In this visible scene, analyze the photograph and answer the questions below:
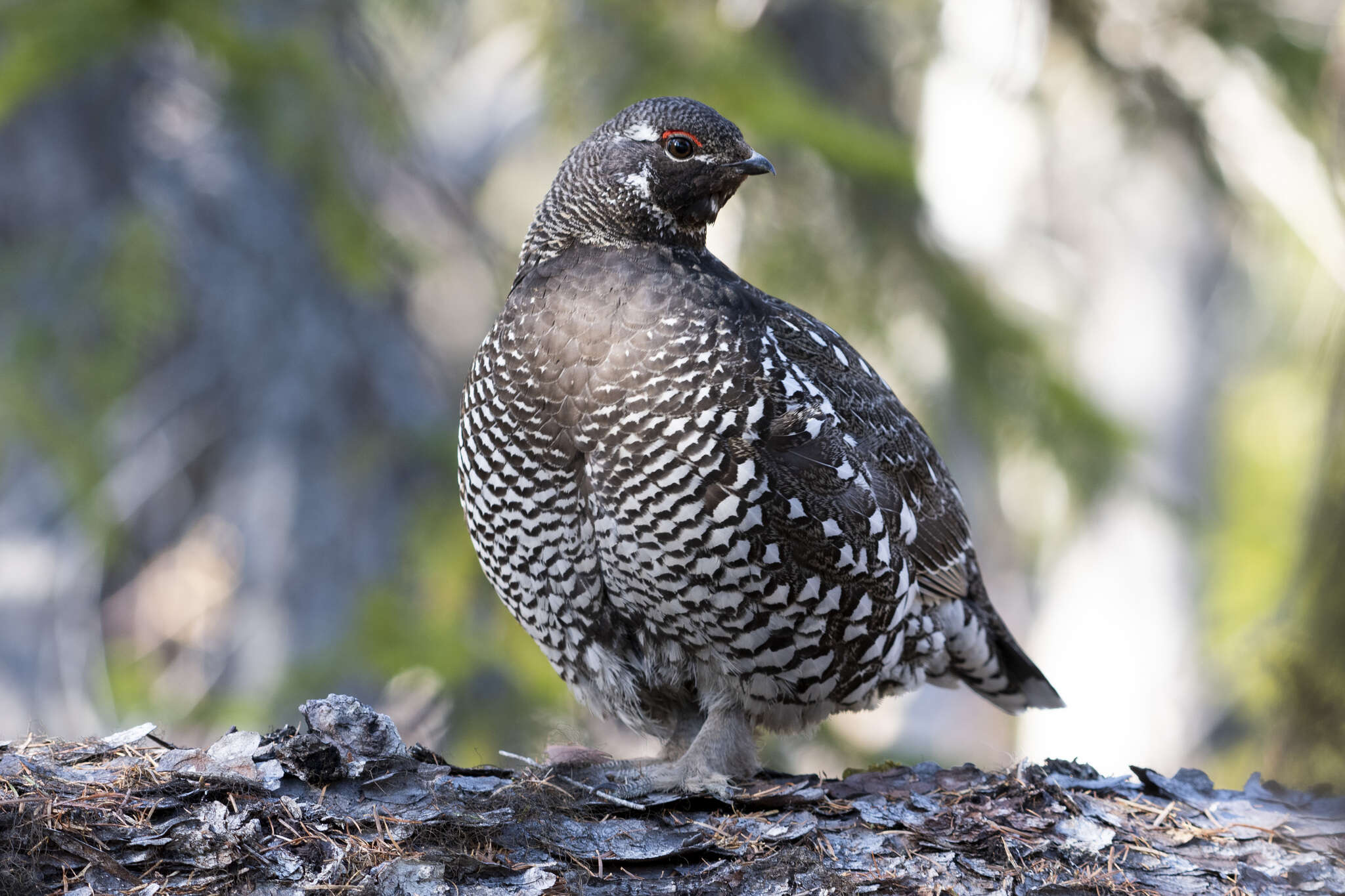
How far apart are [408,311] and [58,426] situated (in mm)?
2538

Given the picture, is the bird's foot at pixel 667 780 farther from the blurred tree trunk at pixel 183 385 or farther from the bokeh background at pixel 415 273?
the blurred tree trunk at pixel 183 385

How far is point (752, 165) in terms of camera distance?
362 centimetres

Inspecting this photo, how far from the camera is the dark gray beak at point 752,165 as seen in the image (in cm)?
362

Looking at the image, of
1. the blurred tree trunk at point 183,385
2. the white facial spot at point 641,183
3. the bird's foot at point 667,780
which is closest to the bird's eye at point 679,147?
the white facial spot at point 641,183

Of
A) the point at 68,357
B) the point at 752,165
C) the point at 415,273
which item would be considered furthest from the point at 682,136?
the point at 68,357

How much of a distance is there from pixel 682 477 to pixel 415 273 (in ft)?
10.3

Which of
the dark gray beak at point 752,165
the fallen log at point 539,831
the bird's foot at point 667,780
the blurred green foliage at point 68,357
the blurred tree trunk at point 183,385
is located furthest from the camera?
the blurred tree trunk at point 183,385

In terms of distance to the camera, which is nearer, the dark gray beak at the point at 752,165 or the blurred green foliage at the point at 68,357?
the dark gray beak at the point at 752,165

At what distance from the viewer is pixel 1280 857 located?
→ 9.75 ft

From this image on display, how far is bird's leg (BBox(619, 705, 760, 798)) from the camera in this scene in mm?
3240

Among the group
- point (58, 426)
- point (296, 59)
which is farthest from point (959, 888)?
point (58, 426)

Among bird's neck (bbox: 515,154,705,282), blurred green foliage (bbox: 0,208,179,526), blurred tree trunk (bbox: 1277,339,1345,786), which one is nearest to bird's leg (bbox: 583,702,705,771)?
bird's neck (bbox: 515,154,705,282)

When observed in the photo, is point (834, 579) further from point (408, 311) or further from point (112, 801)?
point (408, 311)

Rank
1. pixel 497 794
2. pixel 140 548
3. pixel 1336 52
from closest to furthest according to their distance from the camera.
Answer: pixel 1336 52 → pixel 497 794 → pixel 140 548
